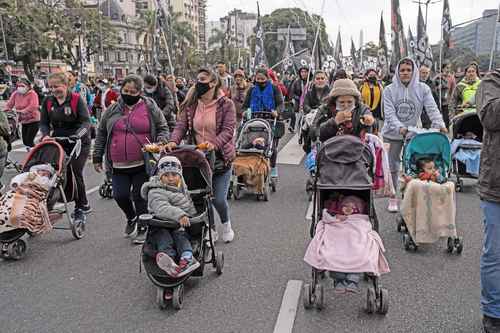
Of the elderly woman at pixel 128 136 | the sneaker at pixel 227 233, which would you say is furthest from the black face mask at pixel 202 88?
the sneaker at pixel 227 233

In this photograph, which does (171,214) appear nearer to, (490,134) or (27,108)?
(490,134)

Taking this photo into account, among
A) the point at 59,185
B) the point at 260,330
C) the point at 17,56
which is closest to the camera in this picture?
the point at 260,330

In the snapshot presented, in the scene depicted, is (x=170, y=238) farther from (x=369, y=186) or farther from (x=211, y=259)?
(x=369, y=186)

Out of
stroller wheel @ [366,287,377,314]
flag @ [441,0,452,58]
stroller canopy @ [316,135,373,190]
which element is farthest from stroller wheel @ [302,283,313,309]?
flag @ [441,0,452,58]

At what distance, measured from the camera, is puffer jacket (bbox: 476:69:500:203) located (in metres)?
3.49

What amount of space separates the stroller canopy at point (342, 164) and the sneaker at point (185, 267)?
1.27m

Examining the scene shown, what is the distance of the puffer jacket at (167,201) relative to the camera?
14.7 ft

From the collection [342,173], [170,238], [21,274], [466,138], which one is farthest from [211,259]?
[466,138]

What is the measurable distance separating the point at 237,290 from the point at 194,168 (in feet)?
4.28

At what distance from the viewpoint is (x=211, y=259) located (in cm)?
501

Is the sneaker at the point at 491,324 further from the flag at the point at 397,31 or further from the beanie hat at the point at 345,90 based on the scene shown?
the flag at the point at 397,31

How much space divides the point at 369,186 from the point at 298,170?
19.8 ft

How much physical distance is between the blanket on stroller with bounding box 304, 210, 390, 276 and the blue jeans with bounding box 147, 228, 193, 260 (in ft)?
3.50

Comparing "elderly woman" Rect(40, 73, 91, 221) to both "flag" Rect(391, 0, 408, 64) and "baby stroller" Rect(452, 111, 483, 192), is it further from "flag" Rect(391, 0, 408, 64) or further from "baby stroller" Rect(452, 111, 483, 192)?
"flag" Rect(391, 0, 408, 64)
